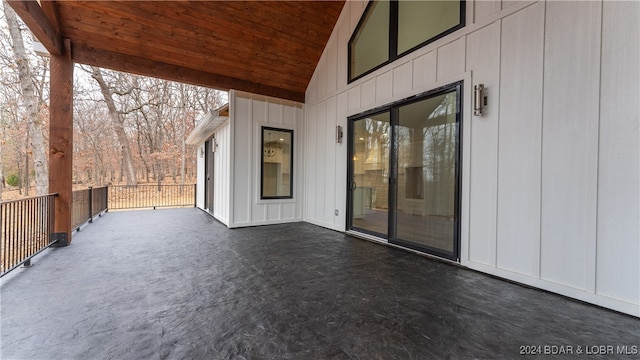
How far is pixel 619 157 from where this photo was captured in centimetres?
212

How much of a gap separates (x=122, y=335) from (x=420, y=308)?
7.51 feet

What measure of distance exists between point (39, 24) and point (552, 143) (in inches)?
246

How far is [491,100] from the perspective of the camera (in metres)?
2.97

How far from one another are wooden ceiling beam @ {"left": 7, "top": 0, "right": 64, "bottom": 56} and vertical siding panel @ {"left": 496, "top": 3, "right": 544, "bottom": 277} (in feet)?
18.1

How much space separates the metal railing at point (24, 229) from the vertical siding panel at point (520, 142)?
551 centimetres

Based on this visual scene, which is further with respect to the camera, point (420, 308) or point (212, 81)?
point (212, 81)

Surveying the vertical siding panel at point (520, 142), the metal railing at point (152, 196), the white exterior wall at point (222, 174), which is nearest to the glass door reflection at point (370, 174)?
the vertical siding panel at point (520, 142)

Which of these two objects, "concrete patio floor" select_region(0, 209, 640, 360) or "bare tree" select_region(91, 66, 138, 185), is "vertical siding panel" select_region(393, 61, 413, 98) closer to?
"concrete patio floor" select_region(0, 209, 640, 360)

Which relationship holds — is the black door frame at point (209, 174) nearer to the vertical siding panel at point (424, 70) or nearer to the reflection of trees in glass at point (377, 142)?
the reflection of trees in glass at point (377, 142)

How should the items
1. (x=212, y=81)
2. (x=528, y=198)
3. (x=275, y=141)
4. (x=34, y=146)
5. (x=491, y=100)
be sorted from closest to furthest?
1. (x=528, y=198)
2. (x=491, y=100)
3. (x=212, y=81)
4. (x=275, y=141)
5. (x=34, y=146)

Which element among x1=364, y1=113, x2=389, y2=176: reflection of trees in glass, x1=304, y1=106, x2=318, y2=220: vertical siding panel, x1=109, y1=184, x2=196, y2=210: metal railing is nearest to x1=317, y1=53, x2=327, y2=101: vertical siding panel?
x1=304, y1=106, x2=318, y2=220: vertical siding panel

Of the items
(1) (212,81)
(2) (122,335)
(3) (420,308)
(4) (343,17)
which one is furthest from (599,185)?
(1) (212,81)

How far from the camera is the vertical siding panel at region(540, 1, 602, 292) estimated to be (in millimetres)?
2260

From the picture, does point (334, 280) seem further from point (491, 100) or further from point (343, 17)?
point (343, 17)
